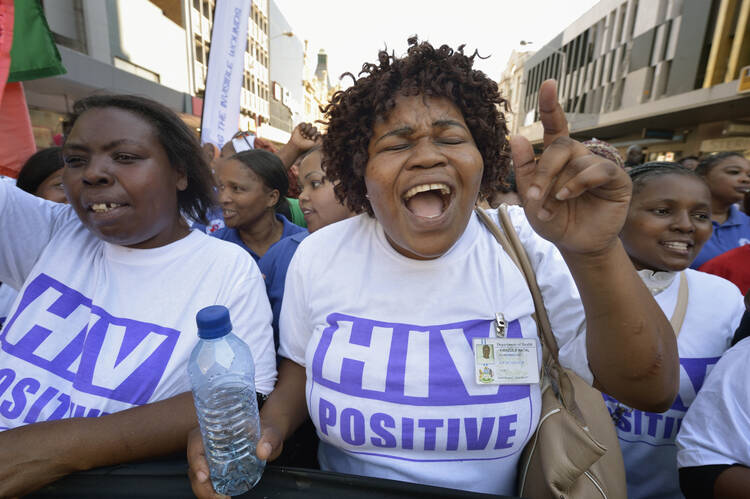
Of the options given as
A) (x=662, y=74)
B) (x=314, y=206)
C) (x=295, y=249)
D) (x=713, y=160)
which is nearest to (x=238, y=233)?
(x=314, y=206)

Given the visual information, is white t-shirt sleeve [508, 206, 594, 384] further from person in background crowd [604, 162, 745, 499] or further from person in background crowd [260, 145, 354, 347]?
person in background crowd [260, 145, 354, 347]

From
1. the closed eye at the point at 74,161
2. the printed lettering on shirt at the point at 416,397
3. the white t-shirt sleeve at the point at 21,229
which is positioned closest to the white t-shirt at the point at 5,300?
the white t-shirt sleeve at the point at 21,229

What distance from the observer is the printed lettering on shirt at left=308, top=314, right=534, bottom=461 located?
3.70 ft

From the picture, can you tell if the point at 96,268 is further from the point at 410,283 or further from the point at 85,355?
the point at 410,283

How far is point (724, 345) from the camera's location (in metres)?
1.56

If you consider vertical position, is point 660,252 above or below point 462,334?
above

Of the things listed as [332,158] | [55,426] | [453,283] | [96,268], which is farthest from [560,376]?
[96,268]

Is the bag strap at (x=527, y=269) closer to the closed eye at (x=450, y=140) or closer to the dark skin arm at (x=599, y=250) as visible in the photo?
the dark skin arm at (x=599, y=250)

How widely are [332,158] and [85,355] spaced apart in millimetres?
1140

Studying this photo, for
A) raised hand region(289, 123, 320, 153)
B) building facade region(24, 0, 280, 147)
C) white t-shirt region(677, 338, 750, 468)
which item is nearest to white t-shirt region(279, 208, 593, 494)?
white t-shirt region(677, 338, 750, 468)

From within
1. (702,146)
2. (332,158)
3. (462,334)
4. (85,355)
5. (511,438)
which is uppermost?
(702,146)

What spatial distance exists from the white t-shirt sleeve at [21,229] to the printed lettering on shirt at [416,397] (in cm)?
127

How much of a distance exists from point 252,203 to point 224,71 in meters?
3.23

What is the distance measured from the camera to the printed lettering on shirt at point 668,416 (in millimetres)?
1510
